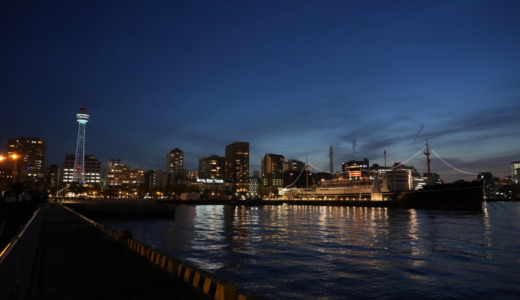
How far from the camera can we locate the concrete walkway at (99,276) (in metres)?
9.98

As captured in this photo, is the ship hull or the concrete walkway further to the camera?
the ship hull

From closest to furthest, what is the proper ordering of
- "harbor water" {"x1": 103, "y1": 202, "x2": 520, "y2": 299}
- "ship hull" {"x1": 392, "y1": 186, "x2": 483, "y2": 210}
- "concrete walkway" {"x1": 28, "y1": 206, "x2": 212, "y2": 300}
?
"concrete walkway" {"x1": 28, "y1": 206, "x2": 212, "y2": 300} < "harbor water" {"x1": 103, "y1": 202, "x2": 520, "y2": 299} < "ship hull" {"x1": 392, "y1": 186, "x2": 483, "y2": 210}

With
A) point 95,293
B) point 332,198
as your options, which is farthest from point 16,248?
point 332,198

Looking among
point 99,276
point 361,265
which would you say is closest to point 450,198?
point 361,265

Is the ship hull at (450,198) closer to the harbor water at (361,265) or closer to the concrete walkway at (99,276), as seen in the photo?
the harbor water at (361,265)

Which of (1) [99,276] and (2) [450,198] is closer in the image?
(1) [99,276]

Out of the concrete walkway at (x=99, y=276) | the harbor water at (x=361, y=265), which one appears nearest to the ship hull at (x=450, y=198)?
the harbor water at (x=361, y=265)

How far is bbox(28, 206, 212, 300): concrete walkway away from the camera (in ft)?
32.7

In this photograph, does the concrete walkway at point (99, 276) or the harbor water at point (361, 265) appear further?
the harbor water at point (361, 265)

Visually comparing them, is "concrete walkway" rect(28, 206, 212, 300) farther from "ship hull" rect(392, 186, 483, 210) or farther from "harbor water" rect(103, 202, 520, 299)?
"ship hull" rect(392, 186, 483, 210)

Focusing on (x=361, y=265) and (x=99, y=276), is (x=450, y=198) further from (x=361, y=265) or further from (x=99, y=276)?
(x=99, y=276)

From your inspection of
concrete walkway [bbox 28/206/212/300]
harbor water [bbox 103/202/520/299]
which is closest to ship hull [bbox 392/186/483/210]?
harbor water [bbox 103/202/520/299]

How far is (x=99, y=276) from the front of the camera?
1210 centimetres

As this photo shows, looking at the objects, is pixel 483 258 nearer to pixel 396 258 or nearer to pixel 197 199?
pixel 396 258
